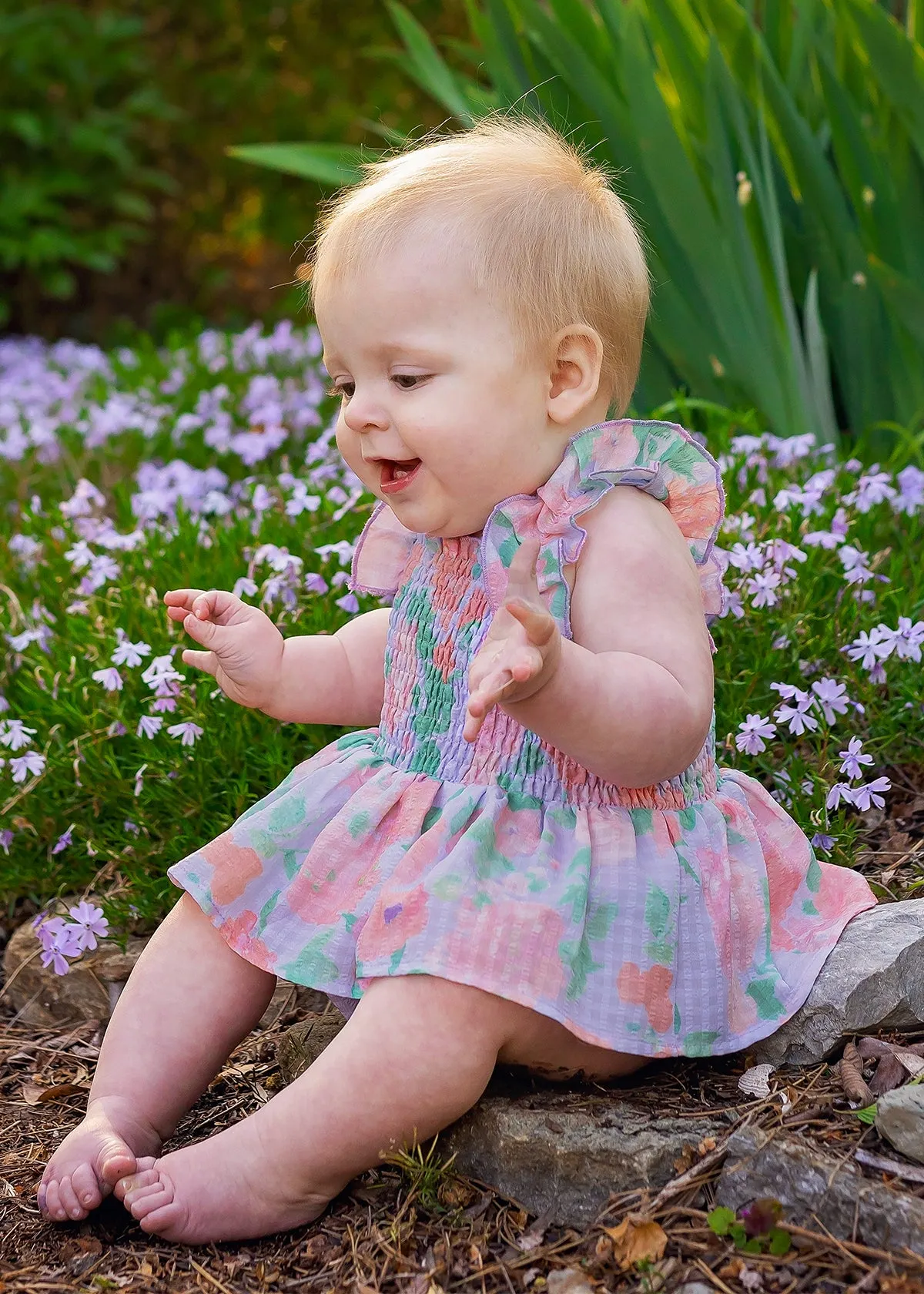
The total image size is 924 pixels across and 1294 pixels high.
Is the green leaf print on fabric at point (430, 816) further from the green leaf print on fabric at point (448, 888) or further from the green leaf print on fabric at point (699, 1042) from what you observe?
the green leaf print on fabric at point (699, 1042)

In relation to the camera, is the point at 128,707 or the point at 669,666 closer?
the point at 669,666

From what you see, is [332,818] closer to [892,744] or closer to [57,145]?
[892,744]

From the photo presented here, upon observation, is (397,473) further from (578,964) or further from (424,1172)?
(424,1172)

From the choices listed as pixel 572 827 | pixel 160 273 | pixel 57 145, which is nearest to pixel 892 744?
pixel 572 827

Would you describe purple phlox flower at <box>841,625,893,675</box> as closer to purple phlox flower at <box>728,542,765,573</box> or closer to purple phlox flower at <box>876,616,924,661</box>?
purple phlox flower at <box>876,616,924,661</box>

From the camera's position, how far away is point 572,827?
178 cm

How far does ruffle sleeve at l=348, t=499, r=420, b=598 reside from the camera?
6.72ft

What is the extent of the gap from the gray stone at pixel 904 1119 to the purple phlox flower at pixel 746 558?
1059mm

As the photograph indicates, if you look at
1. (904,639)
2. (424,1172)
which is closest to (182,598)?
(424,1172)

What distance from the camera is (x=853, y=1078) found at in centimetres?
172

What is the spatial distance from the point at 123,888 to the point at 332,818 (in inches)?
25.0

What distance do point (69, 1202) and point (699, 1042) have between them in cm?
78

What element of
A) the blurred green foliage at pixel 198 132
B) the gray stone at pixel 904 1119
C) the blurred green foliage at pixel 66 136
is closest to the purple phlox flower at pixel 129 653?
the gray stone at pixel 904 1119

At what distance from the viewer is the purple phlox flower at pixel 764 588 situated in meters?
2.43
